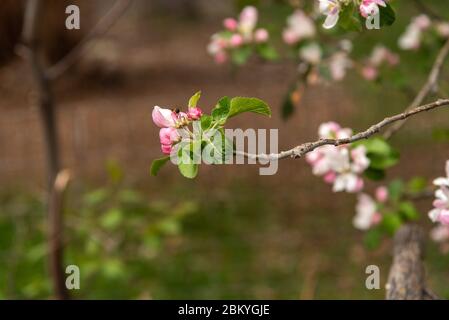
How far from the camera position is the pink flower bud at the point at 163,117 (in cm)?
110

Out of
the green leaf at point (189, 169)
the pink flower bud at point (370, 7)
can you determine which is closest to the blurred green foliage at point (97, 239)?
the green leaf at point (189, 169)

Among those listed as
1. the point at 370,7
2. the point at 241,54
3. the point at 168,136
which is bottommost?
the point at 168,136

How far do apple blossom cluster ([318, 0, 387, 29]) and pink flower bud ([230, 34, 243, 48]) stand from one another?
89 cm

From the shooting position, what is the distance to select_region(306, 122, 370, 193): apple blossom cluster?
5.10 feet

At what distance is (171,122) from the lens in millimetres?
1105

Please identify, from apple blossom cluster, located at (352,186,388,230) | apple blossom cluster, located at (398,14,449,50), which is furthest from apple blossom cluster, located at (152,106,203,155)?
apple blossom cluster, located at (398,14,449,50)

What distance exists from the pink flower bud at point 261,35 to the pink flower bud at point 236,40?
0.05 m

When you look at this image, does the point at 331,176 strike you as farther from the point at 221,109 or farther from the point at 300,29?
the point at 300,29

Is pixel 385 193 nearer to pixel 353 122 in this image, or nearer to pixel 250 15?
pixel 250 15

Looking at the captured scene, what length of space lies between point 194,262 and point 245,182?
70cm

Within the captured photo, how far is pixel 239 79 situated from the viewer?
6094mm

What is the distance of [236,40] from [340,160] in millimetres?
695

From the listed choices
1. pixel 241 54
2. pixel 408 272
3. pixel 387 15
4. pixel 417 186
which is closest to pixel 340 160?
pixel 408 272

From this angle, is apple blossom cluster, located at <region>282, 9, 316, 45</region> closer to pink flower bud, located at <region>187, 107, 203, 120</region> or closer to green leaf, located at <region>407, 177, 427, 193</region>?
green leaf, located at <region>407, 177, 427, 193</region>
